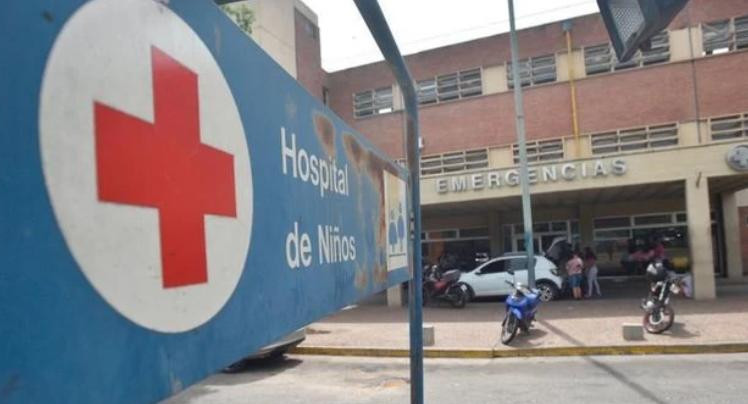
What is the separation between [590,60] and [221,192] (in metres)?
20.5

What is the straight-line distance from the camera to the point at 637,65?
18594 mm

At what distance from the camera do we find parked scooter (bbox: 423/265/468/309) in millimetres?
15336

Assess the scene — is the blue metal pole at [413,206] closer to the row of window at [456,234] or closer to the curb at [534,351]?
the curb at [534,351]

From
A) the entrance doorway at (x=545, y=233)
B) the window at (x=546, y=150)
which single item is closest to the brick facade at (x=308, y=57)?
the window at (x=546, y=150)

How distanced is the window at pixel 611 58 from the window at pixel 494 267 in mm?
7799

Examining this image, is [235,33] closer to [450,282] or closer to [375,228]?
[375,228]

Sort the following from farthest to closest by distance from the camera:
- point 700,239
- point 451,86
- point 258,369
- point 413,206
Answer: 1. point 451,86
2. point 700,239
3. point 258,369
4. point 413,206

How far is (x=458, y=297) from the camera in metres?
15.3

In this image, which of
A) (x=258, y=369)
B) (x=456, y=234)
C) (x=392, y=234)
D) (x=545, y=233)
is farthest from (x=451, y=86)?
(x=392, y=234)

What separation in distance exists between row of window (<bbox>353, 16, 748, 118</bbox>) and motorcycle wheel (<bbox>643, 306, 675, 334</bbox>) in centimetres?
829

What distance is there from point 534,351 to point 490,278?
680cm

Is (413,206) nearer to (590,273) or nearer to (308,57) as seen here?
(590,273)

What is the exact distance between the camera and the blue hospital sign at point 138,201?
62 centimetres

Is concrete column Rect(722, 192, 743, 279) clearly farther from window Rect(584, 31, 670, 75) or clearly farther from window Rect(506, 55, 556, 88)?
window Rect(506, 55, 556, 88)
